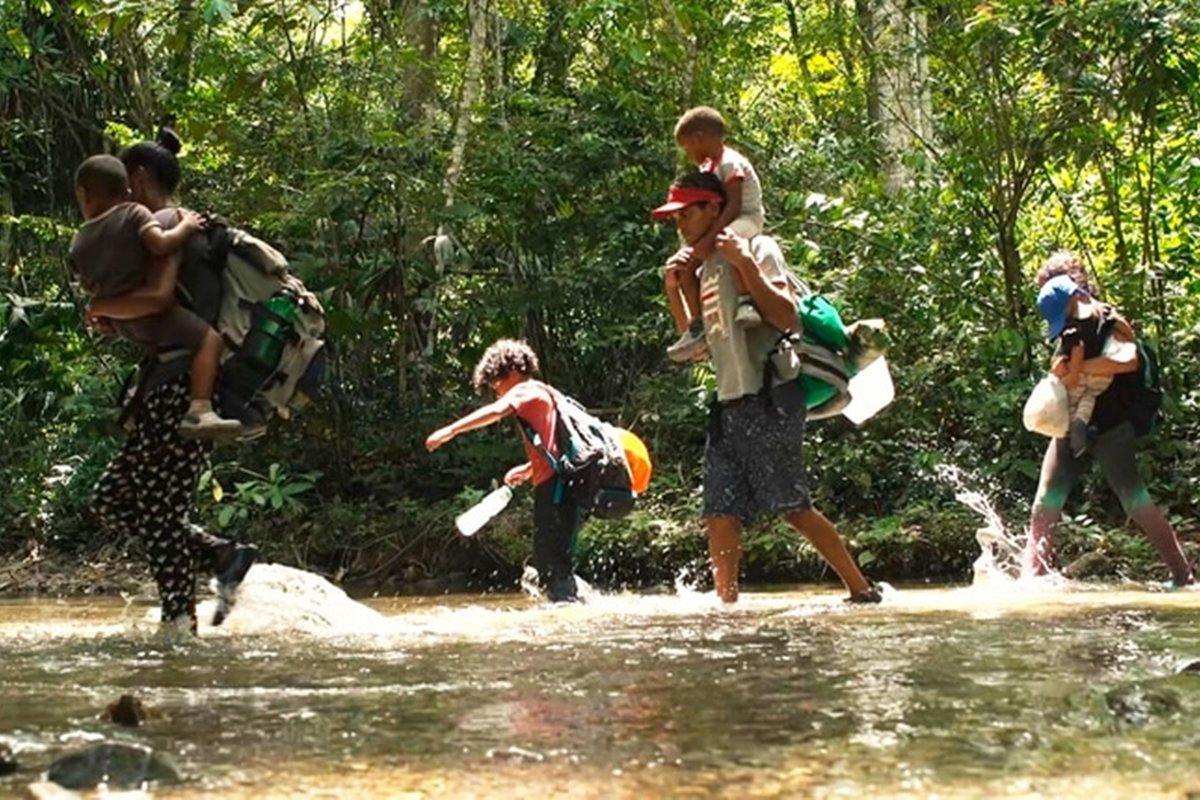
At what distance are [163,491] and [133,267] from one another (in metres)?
0.85

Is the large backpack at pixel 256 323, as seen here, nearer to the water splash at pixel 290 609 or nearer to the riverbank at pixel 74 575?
the water splash at pixel 290 609

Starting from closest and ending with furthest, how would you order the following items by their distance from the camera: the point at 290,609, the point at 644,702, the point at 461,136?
the point at 644,702 → the point at 290,609 → the point at 461,136

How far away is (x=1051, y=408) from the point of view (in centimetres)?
798

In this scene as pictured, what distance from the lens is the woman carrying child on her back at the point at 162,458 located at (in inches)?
228

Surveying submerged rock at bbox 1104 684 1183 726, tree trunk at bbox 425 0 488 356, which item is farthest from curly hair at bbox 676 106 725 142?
tree trunk at bbox 425 0 488 356

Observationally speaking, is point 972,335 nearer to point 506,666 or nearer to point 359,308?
point 359,308

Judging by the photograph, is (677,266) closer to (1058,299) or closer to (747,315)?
(747,315)

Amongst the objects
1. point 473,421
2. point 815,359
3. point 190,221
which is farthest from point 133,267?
point 815,359

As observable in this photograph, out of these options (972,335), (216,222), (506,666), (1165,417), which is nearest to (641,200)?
(972,335)

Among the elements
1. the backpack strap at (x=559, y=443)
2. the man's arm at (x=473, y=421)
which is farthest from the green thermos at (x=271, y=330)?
the backpack strap at (x=559, y=443)

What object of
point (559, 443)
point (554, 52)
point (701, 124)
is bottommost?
point (559, 443)

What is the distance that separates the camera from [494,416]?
7.77 meters

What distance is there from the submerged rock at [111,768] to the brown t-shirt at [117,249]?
124 inches

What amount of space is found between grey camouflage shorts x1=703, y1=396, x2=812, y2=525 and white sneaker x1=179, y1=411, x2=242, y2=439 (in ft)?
7.22
